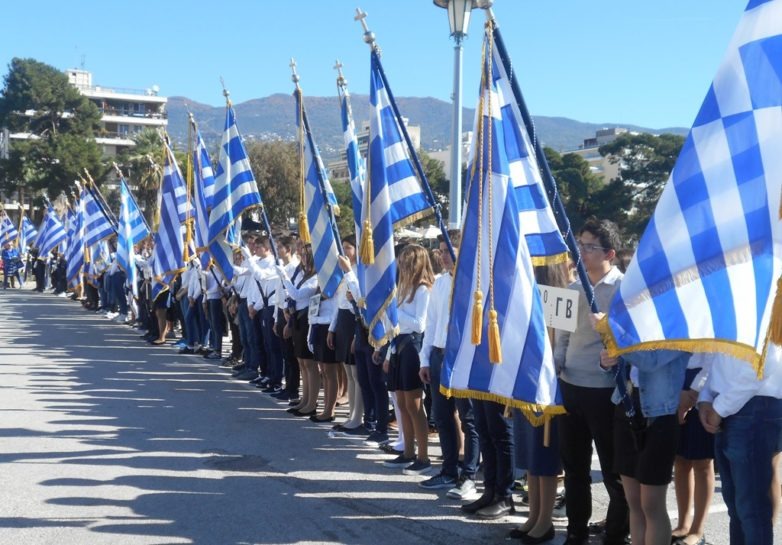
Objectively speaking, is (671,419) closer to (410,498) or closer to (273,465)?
(410,498)

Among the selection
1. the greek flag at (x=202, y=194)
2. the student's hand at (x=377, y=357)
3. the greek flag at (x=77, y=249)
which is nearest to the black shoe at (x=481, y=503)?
the student's hand at (x=377, y=357)

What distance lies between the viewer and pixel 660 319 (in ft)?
12.8

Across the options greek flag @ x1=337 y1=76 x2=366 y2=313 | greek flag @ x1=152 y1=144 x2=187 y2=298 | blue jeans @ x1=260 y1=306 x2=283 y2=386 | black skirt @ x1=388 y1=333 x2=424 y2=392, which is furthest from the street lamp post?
greek flag @ x1=152 y1=144 x2=187 y2=298

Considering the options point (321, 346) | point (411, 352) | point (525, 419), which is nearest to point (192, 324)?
point (321, 346)

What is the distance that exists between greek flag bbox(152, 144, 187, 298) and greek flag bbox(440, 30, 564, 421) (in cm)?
993

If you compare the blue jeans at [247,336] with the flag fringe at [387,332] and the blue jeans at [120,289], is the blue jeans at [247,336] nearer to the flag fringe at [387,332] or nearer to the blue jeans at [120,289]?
the flag fringe at [387,332]

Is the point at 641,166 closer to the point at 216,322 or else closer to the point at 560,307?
the point at 216,322

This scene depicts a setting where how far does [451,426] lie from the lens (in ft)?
21.7

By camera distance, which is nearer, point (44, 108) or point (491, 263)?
point (491, 263)

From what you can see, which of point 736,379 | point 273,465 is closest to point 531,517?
point 736,379

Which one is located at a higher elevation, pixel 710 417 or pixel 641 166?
pixel 641 166

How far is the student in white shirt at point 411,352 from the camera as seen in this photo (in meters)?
7.13

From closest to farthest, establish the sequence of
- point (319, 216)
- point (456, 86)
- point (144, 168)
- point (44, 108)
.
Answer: point (319, 216), point (456, 86), point (144, 168), point (44, 108)

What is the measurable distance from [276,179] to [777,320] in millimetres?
43293
